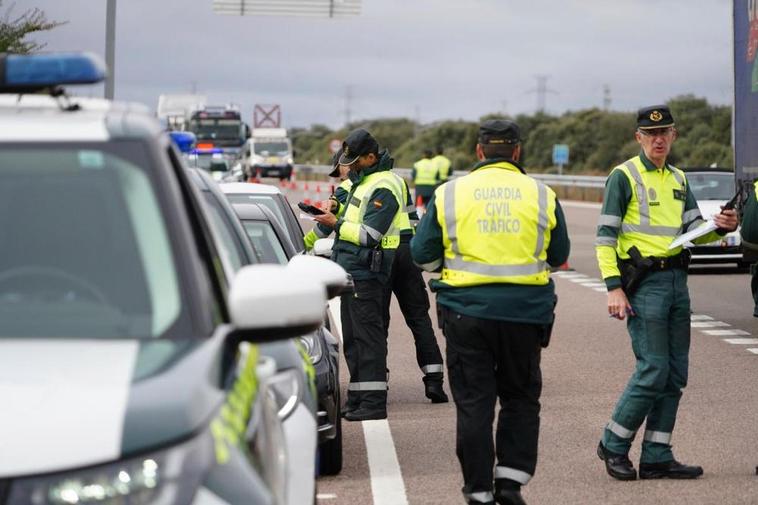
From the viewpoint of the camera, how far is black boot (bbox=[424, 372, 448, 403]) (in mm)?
11656

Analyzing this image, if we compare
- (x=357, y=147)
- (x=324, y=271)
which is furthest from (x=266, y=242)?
(x=324, y=271)

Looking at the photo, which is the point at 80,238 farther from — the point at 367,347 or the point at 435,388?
the point at 435,388

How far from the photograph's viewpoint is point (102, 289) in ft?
14.1

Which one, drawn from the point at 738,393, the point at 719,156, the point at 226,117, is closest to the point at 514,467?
the point at 738,393

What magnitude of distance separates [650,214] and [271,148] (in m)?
71.9

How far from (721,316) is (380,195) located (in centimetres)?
809

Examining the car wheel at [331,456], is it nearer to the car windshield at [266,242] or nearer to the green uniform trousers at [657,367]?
the green uniform trousers at [657,367]

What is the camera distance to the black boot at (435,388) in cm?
1166

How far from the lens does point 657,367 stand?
28.2 ft

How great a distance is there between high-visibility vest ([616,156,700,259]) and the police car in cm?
445

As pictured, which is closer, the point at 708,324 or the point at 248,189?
the point at 248,189

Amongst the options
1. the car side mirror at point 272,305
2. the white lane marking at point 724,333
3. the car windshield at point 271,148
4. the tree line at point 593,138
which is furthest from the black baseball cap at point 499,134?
the car windshield at point 271,148

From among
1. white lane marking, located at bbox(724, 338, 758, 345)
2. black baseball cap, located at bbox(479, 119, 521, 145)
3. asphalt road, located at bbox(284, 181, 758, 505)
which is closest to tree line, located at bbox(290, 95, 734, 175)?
white lane marking, located at bbox(724, 338, 758, 345)

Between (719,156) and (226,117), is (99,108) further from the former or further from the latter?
(719,156)
